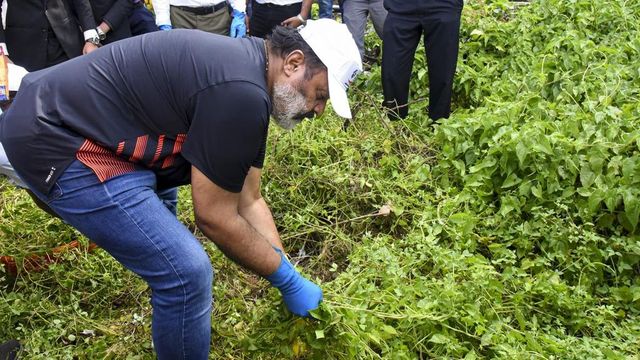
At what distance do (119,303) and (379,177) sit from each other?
5.52 feet

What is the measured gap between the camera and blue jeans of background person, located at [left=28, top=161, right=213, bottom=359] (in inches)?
92.4

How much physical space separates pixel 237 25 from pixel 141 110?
346 centimetres

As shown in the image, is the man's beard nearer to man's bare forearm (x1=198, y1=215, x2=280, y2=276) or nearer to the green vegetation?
man's bare forearm (x1=198, y1=215, x2=280, y2=276)

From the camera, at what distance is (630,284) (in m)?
3.34

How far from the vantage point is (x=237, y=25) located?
18.6 ft

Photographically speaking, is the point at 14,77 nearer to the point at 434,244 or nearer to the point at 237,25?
the point at 434,244

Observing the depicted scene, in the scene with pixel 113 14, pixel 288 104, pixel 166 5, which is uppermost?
pixel 288 104

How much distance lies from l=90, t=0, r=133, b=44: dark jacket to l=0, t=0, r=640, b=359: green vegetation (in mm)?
1485

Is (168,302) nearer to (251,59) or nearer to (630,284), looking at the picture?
(251,59)

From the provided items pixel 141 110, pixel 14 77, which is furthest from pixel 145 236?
pixel 14 77

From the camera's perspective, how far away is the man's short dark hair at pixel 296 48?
237 cm

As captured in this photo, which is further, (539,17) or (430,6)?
(539,17)

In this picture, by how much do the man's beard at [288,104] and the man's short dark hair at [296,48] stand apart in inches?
3.0

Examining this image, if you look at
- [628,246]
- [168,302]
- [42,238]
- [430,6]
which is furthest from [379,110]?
[168,302]
